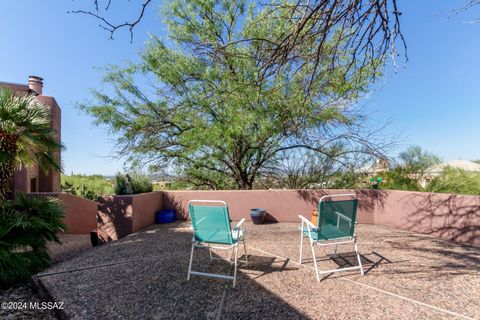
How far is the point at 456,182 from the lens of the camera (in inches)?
222

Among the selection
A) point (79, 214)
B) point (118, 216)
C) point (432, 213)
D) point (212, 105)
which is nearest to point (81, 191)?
point (79, 214)

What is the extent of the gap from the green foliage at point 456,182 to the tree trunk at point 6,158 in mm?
8853

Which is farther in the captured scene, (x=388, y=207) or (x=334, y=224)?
(x=388, y=207)

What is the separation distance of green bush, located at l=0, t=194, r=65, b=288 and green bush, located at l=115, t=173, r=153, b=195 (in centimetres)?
158

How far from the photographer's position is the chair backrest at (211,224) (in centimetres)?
311

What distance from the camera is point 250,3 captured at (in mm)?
7441

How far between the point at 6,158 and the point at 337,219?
5.55 metres

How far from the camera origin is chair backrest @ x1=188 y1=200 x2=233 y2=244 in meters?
3.11

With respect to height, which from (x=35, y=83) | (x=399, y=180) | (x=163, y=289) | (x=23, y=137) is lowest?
(x=163, y=289)

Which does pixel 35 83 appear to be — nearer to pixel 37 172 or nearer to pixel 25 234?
pixel 37 172

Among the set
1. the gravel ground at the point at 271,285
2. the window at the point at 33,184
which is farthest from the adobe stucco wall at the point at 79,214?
the gravel ground at the point at 271,285

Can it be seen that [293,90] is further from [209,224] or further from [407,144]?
[209,224]

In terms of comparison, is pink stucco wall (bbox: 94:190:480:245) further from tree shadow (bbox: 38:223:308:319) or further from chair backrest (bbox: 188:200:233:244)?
chair backrest (bbox: 188:200:233:244)

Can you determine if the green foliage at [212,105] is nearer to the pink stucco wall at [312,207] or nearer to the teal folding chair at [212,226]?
the pink stucco wall at [312,207]
